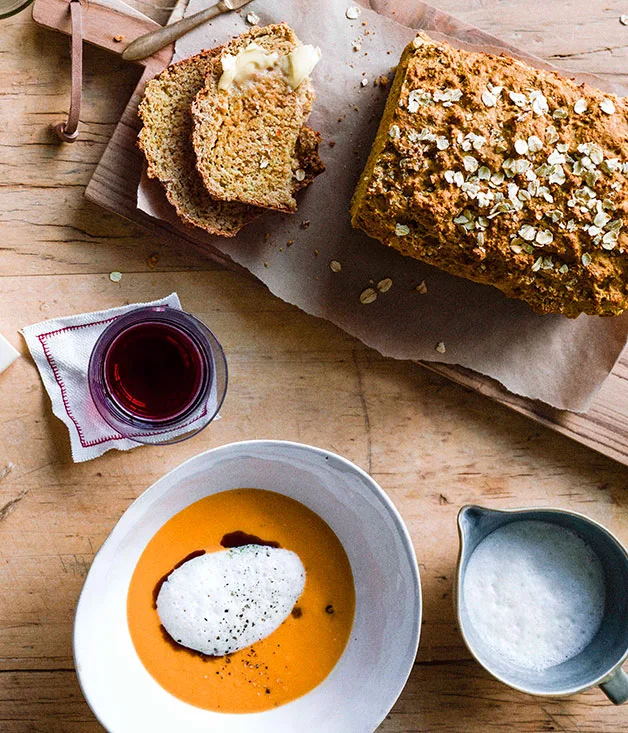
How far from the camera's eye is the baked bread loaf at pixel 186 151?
73.7 inches

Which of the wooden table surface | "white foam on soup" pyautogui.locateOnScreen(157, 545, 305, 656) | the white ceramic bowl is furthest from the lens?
the wooden table surface

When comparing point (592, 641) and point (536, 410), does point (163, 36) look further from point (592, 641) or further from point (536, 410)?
point (592, 641)

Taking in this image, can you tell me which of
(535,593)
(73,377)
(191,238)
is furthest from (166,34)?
(535,593)

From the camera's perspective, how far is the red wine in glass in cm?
185

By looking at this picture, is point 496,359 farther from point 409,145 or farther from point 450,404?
point 409,145

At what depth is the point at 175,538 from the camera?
1.83 metres

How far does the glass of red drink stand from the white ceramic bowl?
0.19 meters

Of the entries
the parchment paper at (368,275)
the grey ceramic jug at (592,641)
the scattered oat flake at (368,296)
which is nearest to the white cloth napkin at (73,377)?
the parchment paper at (368,275)

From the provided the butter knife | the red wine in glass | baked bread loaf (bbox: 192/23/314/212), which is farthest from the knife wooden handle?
the red wine in glass

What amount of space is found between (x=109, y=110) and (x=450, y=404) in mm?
1209

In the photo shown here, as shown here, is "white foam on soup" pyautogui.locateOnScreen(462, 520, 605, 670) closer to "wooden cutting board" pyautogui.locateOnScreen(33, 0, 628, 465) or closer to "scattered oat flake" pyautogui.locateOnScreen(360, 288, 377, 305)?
"wooden cutting board" pyautogui.locateOnScreen(33, 0, 628, 465)

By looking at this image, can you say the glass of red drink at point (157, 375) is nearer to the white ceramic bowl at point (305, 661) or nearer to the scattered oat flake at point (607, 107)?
the white ceramic bowl at point (305, 661)

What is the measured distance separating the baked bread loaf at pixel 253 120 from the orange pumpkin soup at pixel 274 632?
2.56 ft

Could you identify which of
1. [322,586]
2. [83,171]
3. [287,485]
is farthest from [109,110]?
[322,586]
